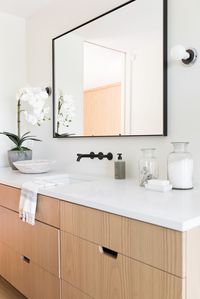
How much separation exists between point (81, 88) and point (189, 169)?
112 centimetres

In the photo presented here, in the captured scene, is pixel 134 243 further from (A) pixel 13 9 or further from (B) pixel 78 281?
(A) pixel 13 9

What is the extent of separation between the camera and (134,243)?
3.34 feet

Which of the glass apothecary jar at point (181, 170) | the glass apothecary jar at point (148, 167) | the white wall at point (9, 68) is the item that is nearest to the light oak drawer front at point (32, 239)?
the glass apothecary jar at point (148, 167)

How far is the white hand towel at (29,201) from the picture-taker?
60.3 inches

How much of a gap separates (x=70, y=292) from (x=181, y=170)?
0.81 metres

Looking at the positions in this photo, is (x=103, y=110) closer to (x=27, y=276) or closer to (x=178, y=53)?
(x=178, y=53)

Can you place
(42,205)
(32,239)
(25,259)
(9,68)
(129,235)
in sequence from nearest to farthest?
1. (129,235)
2. (42,205)
3. (32,239)
4. (25,259)
5. (9,68)

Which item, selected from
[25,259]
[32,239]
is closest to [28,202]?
[32,239]

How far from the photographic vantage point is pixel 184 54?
→ 55.9 inches

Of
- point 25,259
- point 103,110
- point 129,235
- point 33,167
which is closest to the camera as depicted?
point 129,235

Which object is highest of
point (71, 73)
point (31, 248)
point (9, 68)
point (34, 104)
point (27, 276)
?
point (9, 68)

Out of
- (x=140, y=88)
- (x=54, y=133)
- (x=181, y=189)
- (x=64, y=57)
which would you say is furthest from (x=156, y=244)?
(x=64, y=57)

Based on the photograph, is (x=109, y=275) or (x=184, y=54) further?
(x=184, y=54)

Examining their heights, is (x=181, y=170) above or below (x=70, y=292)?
above
